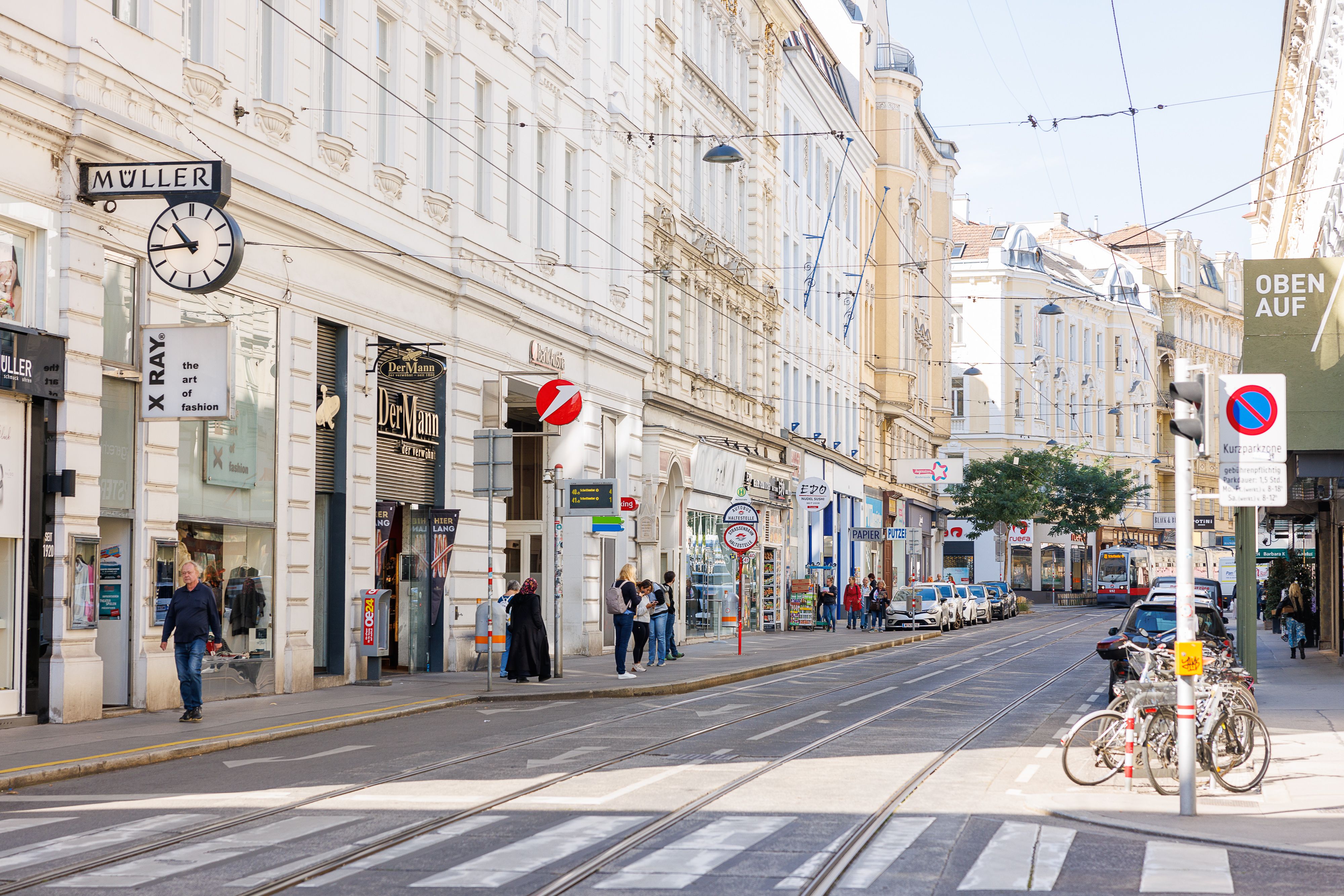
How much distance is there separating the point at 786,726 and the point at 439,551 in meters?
9.08

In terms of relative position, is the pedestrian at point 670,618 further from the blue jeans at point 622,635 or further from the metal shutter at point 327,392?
the metal shutter at point 327,392

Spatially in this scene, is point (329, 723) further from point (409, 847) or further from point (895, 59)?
point (895, 59)

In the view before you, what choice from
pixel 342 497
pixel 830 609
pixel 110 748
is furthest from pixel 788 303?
pixel 110 748

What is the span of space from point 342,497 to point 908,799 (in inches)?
509

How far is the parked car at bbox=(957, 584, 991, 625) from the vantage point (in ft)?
195

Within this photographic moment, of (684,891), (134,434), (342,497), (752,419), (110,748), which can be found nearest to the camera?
(684,891)

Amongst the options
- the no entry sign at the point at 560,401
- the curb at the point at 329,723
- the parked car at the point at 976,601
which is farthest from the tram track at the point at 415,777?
the parked car at the point at 976,601

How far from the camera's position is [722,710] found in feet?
69.3

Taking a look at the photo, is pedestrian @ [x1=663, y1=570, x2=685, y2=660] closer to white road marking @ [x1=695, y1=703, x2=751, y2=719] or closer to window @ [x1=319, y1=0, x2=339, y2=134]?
white road marking @ [x1=695, y1=703, x2=751, y2=719]

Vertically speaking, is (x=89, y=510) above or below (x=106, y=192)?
below

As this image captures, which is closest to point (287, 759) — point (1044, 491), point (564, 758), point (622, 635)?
point (564, 758)

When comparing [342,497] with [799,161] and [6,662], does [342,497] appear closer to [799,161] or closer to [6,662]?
[6,662]

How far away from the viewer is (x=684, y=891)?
28.3 ft

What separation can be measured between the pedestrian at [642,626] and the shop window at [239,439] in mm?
7589
